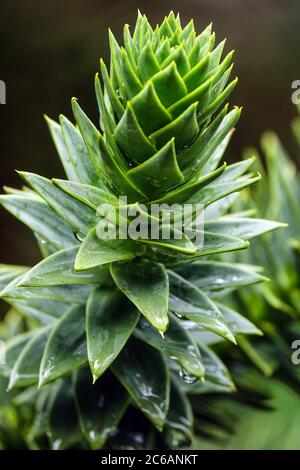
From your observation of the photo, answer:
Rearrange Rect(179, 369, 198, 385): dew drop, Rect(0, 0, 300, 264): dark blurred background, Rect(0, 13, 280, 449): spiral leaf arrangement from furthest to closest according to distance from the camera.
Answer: Rect(0, 0, 300, 264): dark blurred background
Rect(179, 369, 198, 385): dew drop
Rect(0, 13, 280, 449): spiral leaf arrangement

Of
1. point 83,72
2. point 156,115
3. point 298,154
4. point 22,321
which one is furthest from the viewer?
point 298,154

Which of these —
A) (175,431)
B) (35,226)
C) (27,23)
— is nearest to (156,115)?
(35,226)

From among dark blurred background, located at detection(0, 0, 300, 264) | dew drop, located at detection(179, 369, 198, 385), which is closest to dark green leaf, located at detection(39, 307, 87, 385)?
dew drop, located at detection(179, 369, 198, 385)

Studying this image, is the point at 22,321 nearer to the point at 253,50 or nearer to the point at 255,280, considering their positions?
the point at 255,280

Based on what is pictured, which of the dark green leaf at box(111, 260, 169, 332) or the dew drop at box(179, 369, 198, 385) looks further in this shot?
the dew drop at box(179, 369, 198, 385)

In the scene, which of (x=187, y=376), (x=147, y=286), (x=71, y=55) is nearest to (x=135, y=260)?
(x=147, y=286)

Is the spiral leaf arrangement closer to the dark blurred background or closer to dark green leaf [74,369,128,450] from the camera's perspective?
dark green leaf [74,369,128,450]

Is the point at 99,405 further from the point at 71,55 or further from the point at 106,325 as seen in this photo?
the point at 71,55

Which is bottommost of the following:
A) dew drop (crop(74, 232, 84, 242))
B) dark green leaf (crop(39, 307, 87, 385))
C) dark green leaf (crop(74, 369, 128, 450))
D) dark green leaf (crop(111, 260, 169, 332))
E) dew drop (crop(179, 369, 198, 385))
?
dark green leaf (crop(74, 369, 128, 450))
